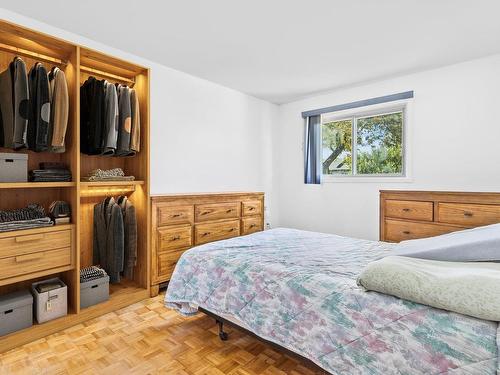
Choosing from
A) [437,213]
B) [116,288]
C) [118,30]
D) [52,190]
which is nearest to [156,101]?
[118,30]

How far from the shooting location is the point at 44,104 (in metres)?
2.10

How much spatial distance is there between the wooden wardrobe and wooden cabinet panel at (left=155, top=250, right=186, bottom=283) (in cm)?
11

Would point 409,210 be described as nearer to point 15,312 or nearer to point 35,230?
point 35,230

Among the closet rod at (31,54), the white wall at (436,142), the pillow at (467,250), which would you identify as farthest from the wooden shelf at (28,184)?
the white wall at (436,142)

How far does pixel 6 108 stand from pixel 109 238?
1252 mm

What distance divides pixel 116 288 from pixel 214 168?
70.2 inches

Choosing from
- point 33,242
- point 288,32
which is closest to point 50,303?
point 33,242

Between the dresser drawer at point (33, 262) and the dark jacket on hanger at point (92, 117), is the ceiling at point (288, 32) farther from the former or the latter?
the dresser drawer at point (33, 262)

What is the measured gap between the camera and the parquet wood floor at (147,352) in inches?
66.9

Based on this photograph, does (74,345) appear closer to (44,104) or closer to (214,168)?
(44,104)

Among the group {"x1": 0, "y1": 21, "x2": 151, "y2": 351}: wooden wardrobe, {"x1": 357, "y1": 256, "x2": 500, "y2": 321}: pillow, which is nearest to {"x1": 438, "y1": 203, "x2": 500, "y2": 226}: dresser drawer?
{"x1": 357, "y1": 256, "x2": 500, "y2": 321}: pillow

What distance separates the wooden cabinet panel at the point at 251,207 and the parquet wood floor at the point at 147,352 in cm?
151

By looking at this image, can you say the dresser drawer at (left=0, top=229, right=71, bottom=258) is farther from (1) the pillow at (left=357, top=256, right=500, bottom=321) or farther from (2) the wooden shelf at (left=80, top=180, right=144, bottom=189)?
(1) the pillow at (left=357, top=256, right=500, bottom=321)

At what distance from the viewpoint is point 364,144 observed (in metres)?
3.92
